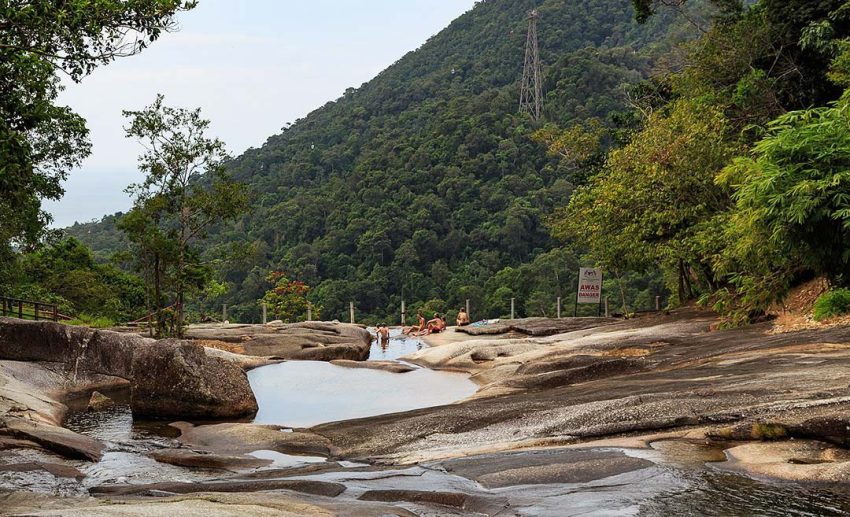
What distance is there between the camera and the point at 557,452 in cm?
962

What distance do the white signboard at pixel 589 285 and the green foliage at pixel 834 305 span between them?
23259 mm

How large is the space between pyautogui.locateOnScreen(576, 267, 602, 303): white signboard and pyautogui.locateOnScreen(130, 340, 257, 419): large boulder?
2473 cm

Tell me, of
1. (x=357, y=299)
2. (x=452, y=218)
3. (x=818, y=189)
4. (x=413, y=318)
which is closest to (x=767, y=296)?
(x=818, y=189)

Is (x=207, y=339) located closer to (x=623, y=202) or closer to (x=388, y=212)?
(x=623, y=202)

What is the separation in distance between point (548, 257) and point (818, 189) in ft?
159

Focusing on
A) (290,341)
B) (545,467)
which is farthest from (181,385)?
(290,341)

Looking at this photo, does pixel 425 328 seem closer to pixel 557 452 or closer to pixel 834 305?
pixel 834 305

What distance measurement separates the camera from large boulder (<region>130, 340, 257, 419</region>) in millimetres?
16922

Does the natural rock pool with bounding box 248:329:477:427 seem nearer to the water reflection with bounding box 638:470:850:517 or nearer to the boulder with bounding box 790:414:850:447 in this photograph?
the water reflection with bounding box 638:470:850:517

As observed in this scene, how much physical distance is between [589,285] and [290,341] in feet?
53.4

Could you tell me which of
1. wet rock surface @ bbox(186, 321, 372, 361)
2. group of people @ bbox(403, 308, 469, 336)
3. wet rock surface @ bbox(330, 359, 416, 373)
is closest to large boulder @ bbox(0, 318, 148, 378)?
wet rock surface @ bbox(330, 359, 416, 373)

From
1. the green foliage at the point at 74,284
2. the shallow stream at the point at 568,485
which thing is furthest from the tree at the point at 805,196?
the green foliage at the point at 74,284

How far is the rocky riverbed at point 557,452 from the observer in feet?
25.0

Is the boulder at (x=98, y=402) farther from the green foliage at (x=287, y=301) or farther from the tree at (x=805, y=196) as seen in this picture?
the green foliage at (x=287, y=301)
